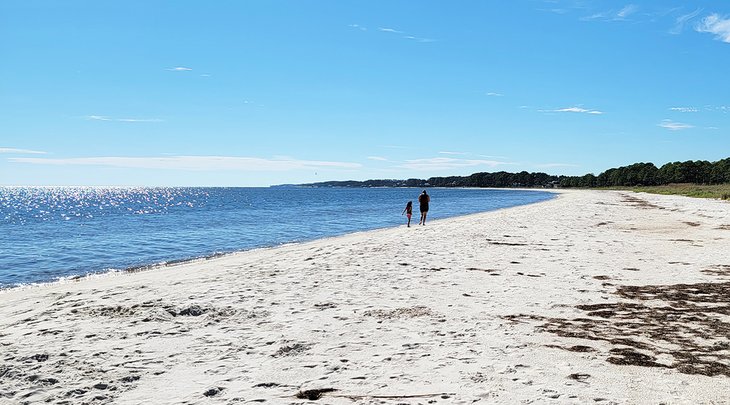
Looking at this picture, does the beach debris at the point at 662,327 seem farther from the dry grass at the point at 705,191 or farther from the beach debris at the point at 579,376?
the dry grass at the point at 705,191

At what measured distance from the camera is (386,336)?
7.32 meters

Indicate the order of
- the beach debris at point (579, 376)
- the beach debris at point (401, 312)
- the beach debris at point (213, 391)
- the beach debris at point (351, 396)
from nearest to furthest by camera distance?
the beach debris at point (351, 396) → the beach debris at point (213, 391) → the beach debris at point (579, 376) → the beach debris at point (401, 312)

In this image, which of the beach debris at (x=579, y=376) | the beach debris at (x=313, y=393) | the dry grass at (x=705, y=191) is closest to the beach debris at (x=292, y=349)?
the beach debris at (x=313, y=393)

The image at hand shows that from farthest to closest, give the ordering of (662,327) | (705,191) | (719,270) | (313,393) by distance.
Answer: (705,191), (719,270), (662,327), (313,393)

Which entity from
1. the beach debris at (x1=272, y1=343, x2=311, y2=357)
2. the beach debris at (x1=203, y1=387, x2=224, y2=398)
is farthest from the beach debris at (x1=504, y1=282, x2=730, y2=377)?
the beach debris at (x1=203, y1=387, x2=224, y2=398)

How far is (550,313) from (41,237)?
3910cm

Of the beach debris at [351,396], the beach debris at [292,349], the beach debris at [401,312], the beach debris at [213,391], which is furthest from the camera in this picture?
the beach debris at [401,312]

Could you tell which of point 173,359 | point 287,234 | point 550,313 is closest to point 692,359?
point 550,313

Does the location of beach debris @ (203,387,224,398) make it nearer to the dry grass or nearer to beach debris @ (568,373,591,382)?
beach debris @ (568,373,591,382)

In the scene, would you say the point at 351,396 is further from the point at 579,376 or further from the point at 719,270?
the point at 719,270

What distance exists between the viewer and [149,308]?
376 inches

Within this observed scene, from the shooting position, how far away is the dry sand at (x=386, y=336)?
540cm

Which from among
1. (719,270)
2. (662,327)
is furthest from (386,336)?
(719,270)

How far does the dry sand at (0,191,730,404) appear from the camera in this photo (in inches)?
213
